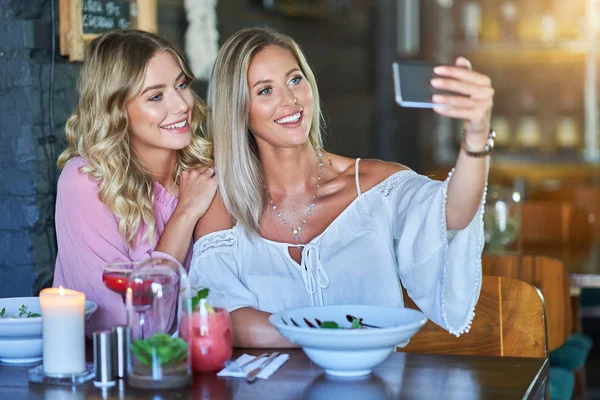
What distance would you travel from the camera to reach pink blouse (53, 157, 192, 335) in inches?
91.3

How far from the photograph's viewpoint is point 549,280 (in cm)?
285

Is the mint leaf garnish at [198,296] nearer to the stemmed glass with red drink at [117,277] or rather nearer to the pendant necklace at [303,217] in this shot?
the stemmed glass with red drink at [117,277]

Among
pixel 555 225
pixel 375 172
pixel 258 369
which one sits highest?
pixel 375 172

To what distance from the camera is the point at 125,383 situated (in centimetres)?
174

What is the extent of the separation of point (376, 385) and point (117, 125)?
116 cm

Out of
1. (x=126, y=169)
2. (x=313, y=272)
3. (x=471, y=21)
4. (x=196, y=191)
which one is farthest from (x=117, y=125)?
(x=471, y=21)

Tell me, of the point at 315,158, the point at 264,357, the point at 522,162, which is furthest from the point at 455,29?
the point at 264,357

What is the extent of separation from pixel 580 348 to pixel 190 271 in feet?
5.73

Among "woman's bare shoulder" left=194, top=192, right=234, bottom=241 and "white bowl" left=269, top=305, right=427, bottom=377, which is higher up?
"woman's bare shoulder" left=194, top=192, right=234, bottom=241

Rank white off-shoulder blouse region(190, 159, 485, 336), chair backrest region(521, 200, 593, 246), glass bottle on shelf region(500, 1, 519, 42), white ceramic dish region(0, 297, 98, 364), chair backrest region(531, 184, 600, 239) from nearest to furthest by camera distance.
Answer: white ceramic dish region(0, 297, 98, 364) < white off-shoulder blouse region(190, 159, 485, 336) < chair backrest region(521, 200, 593, 246) < chair backrest region(531, 184, 600, 239) < glass bottle on shelf region(500, 1, 519, 42)

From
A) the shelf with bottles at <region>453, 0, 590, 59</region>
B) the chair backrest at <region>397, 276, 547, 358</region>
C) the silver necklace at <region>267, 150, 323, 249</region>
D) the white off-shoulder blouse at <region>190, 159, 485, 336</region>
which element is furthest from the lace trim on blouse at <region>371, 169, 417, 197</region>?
the shelf with bottles at <region>453, 0, 590, 59</region>

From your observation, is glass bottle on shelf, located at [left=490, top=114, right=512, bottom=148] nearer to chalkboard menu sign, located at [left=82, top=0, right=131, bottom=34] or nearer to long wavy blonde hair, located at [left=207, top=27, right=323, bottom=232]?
chalkboard menu sign, located at [left=82, top=0, right=131, bottom=34]

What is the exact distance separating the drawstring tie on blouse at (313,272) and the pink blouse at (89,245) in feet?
1.15

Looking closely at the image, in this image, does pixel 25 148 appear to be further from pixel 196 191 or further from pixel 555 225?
pixel 555 225
